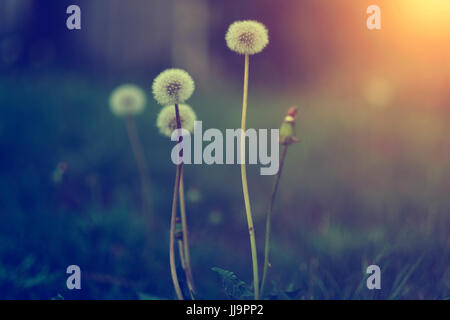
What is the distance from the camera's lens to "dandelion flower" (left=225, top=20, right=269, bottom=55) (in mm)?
1006

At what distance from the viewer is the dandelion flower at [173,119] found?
1077 mm

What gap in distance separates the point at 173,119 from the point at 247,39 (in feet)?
0.87

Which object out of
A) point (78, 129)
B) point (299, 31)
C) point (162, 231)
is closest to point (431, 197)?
point (162, 231)

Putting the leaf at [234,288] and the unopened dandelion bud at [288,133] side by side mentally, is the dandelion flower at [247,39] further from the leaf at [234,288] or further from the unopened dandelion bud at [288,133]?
the leaf at [234,288]

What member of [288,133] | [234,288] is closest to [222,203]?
[234,288]

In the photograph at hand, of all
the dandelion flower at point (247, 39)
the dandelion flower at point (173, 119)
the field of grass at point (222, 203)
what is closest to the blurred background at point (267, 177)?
the field of grass at point (222, 203)

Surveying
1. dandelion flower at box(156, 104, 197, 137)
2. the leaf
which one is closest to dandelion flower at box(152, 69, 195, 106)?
dandelion flower at box(156, 104, 197, 137)

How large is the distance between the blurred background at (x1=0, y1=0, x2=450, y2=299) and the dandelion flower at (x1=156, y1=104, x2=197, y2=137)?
382 millimetres

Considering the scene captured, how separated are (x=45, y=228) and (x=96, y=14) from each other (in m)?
5.69

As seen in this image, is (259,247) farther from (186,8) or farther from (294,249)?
(186,8)

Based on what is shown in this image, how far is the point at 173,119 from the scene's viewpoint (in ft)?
3.59

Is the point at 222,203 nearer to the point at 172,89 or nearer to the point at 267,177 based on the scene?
the point at 267,177

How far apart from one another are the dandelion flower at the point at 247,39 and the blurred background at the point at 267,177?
554 mm

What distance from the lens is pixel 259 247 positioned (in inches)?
74.0
